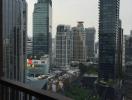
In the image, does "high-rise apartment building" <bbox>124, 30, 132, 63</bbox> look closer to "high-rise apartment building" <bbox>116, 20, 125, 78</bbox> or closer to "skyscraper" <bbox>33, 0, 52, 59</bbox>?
"high-rise apartment building" <bbox>116, 20, 125, 78</bbox>

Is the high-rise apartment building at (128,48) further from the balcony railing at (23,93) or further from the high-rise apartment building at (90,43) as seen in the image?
the balcony railing at (23,93)

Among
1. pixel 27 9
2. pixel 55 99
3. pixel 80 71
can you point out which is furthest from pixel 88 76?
pixel 55 99

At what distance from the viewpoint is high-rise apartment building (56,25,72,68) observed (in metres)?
2.73

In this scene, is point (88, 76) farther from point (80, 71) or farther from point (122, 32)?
point (122, 32)

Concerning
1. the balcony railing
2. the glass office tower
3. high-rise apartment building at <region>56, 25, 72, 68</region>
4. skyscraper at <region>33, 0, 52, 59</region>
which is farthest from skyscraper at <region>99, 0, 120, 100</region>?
the balcony railing

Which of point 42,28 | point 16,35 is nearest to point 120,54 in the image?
point 42,28

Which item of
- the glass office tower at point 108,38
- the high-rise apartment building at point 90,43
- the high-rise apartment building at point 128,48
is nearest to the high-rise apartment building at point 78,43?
the high-rise apartment building at point 90,43

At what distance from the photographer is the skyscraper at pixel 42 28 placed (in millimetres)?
2805

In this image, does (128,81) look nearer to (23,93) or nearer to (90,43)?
(90,43)

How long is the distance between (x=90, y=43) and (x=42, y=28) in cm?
63

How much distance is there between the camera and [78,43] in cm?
279

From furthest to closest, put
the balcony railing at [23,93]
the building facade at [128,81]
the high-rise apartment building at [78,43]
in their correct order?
the high-rise apartment building at [78,43] < the building facade at [128,81] < the balcony railing at [23,93]

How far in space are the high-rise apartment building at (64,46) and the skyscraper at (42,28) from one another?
0.11m

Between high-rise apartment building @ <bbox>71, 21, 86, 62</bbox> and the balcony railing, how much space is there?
1.34m
